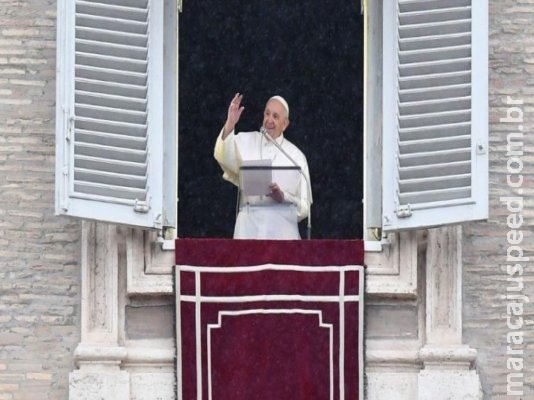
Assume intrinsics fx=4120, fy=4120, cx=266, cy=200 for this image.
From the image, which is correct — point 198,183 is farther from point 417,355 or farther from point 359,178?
point 417,355

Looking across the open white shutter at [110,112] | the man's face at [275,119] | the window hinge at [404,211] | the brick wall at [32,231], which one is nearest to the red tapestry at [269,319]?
the window hinge at [404,211]

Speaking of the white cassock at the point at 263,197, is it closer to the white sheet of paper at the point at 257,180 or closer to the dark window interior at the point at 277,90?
the white sheet of paper at the point at 257,180

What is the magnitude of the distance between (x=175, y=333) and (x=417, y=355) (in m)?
1.21

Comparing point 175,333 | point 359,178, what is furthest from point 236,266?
point 359,178

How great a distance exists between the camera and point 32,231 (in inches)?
820

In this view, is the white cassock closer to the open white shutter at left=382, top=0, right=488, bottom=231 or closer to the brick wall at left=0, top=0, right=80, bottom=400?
the open white shutter at left=382, top=0, right=488, bottom=231

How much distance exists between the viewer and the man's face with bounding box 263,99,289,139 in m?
21.6

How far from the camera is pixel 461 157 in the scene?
2059 cm

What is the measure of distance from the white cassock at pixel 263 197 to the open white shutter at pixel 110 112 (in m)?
0.59

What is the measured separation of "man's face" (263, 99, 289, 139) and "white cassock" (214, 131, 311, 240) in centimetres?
5

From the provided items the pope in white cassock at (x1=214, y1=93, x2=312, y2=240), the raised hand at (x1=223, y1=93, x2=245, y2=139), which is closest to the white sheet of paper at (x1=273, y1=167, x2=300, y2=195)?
the pope in white cassock at (x1=214, y1=93, x2=312, y2=240)

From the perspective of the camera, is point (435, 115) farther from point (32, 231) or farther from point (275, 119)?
point (32, 231)

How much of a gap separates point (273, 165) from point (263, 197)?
0.22 meters

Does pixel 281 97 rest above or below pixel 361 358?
Result: above
